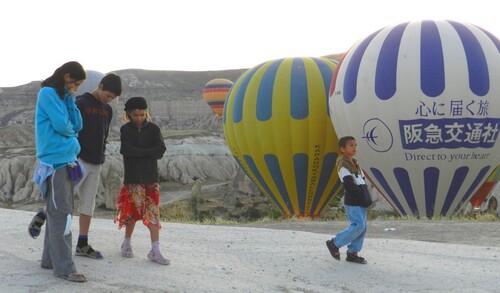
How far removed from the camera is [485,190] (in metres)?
16.1

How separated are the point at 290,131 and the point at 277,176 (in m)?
1.59

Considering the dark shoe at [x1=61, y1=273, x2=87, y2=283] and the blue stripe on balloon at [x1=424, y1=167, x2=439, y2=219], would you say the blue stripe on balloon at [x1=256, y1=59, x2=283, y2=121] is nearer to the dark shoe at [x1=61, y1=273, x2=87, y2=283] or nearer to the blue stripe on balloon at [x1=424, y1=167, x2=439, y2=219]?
the blue stripe on balloon at [x1=424, y1=167, x2=439, y2=219]

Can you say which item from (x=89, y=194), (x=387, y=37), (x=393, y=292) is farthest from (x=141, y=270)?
(x=387, y=37)

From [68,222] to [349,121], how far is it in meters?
11.4

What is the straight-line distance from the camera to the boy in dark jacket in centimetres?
574

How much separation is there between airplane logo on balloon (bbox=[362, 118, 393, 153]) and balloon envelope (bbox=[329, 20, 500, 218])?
2cm

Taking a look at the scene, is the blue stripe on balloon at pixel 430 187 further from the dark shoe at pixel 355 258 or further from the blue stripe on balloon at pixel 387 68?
the dark shoe at pixel 355 258

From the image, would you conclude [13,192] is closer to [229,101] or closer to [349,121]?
[229,101]

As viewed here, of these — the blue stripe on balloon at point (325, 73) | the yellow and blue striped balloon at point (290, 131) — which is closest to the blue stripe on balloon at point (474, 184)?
the yellow and blue striped balloon at point (290, 131)

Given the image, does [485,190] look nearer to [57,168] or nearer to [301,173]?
[301,173]

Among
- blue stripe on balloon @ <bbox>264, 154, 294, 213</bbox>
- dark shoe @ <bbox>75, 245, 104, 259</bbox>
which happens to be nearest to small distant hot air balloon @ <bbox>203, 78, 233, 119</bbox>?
blue stripe on balloon @ <bbox>264, 154, 294, 213</bbox>

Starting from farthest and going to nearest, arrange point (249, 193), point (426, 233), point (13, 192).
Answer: point (13, 192) < point (249, 193) < point (426, 233)

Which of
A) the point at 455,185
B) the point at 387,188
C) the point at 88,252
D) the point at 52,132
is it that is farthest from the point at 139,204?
the point at 455,185

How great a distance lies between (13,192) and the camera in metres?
53.4
